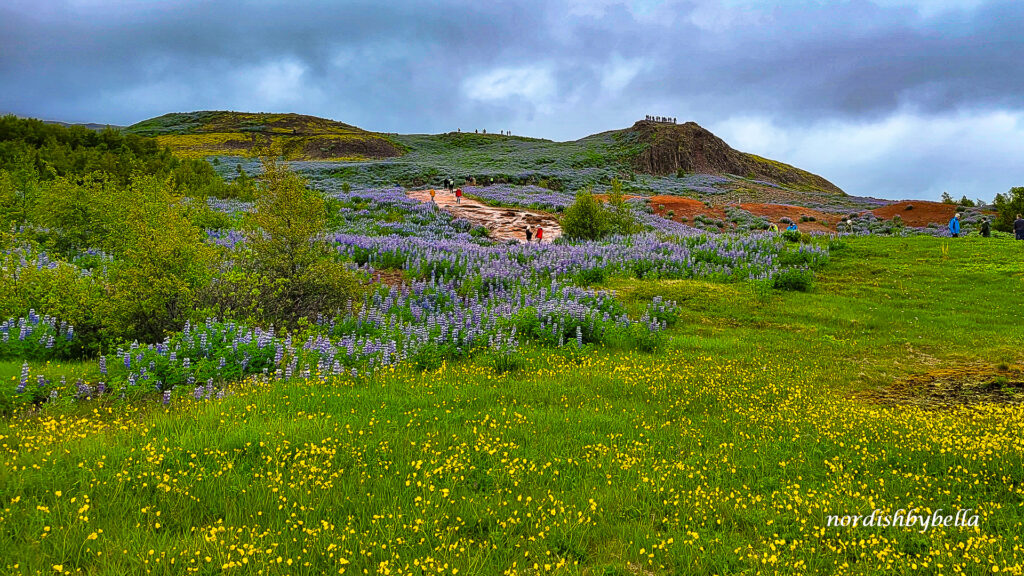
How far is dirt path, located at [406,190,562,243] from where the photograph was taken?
28.2 m

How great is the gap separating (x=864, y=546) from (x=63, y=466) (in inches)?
267

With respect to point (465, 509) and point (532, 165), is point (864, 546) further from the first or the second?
point (532, 165)

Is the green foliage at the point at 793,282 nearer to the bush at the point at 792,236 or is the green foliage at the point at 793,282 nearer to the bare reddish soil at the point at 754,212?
the bush at the point at 792,236

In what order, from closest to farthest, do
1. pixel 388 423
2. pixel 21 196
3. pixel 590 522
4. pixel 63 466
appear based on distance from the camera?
pixel 590 522
pixel 63 466
pixel 388 423
pixel 21 196

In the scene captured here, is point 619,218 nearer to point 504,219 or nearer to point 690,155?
point 504,219

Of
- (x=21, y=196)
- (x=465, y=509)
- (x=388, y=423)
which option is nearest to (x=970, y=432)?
(x=465, y=509)

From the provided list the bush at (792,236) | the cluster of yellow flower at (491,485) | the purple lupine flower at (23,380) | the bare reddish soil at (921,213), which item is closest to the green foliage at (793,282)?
the bush at (792,236)

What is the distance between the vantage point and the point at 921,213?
47.2 metres

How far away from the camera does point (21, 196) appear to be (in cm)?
2262

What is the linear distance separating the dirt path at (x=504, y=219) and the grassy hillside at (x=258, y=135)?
2229 inches

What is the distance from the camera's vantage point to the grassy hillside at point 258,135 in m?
98.4

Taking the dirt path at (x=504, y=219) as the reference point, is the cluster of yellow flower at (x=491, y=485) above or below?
below

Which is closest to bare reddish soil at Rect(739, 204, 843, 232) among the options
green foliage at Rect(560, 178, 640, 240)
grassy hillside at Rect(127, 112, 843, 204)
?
grassy hillside at Rect(127, 112, 843, 204)

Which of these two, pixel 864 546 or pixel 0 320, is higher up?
pixel 0 320
